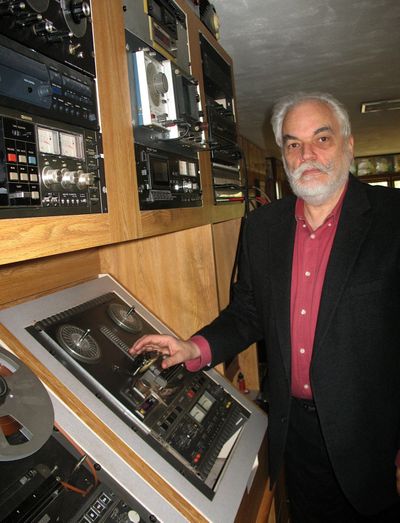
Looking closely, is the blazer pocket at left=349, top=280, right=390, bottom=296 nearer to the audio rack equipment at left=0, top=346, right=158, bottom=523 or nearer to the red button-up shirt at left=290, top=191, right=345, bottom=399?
the red button-up shirt at left=290, top=191, right=345, bottom=399

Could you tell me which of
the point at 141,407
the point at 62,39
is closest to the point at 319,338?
the point at 141,407

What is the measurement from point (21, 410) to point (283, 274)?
0.91 metres

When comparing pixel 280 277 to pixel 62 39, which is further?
pixel 280 277

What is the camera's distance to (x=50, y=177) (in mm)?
799

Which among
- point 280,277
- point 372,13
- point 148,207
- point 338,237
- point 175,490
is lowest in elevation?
point 175,490

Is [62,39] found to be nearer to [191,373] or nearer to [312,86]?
[191,373]

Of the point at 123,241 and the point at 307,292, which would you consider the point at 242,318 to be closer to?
the point at 307,292

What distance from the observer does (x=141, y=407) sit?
1.00 m

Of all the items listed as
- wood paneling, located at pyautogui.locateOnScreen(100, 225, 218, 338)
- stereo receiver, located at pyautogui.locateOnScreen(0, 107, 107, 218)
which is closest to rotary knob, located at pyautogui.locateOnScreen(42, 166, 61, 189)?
stereo receiver, located at pyautogui.locateOnScreen(0, 107, 107, 218)

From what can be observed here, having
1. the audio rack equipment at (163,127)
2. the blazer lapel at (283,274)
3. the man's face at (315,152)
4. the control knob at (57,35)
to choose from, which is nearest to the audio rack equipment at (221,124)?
the audio rack equipment at (163,127)

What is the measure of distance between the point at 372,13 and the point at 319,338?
211 centimetres

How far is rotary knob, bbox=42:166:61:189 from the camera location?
0.79 m

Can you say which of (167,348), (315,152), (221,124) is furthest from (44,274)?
(221,124)

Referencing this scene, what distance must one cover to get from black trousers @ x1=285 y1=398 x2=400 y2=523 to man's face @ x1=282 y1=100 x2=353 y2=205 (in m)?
0.72
